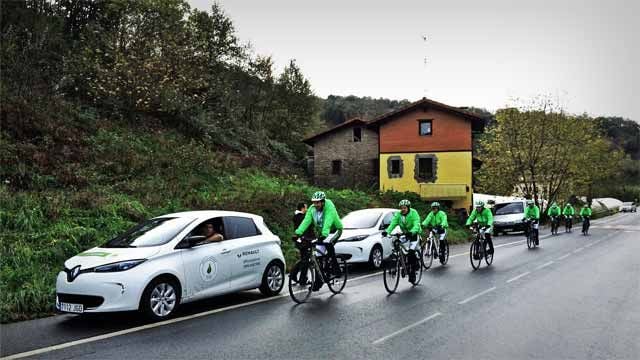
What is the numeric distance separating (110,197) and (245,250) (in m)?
7.52

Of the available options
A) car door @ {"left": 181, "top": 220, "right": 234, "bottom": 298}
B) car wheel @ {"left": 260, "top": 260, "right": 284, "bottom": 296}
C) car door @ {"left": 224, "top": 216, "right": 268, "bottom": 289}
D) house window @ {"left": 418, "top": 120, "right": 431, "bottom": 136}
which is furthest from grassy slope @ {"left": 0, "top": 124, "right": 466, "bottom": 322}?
house window @ {"left": 418, "top": 120, "right": 431, "bottom": 136}

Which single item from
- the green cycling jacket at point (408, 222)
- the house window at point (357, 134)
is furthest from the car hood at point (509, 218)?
the green cycling jacket at point (408, 222)

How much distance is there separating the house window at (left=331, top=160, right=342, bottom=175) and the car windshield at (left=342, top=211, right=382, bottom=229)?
3025 centimetres

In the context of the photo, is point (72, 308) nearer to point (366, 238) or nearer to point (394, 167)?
point (366, 238)

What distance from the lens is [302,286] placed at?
1016 cm

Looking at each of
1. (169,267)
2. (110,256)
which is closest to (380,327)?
(169,267)

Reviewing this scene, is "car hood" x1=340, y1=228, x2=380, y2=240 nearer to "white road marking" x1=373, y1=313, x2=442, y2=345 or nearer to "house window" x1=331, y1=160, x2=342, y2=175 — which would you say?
"white road marking" x1=373, y1=313, x2=442, y2=345

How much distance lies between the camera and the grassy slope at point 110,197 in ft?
34.7

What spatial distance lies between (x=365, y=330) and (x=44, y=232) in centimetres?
795

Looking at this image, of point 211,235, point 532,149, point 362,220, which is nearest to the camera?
point 211,235

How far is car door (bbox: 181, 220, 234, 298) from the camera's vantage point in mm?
8594

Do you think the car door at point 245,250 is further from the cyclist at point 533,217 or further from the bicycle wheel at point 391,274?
the cyclist at point 533,217

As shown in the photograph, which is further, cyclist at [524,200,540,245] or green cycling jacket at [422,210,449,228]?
cyclist at [524,200,540,245]

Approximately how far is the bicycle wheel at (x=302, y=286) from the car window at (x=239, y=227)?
1.04 metres
